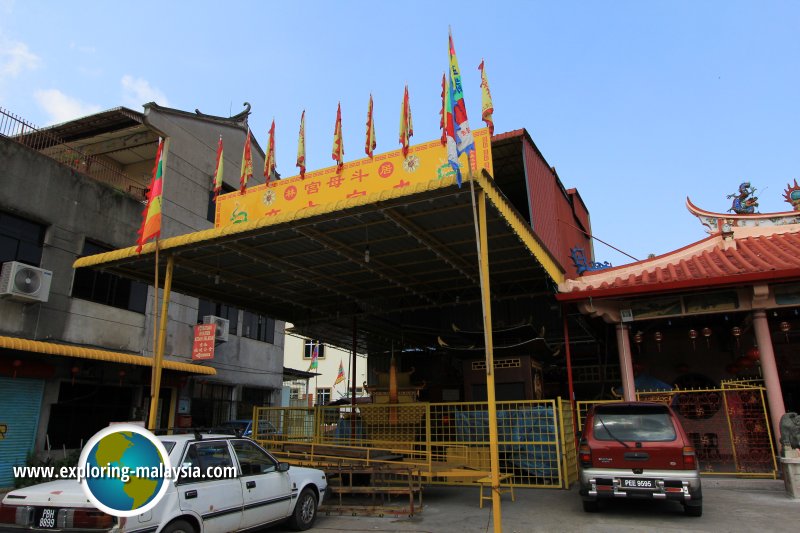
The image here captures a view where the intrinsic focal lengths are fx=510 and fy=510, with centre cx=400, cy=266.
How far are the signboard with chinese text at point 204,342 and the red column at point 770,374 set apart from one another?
15.9m

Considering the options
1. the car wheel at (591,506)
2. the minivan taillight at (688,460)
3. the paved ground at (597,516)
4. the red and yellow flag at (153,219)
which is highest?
the red and yellow flag at (153,219)

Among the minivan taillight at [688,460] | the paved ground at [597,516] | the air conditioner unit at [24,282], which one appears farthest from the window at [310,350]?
the minivan taillight at [688,460]

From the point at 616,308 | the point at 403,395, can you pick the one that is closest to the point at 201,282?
the point at 403,395

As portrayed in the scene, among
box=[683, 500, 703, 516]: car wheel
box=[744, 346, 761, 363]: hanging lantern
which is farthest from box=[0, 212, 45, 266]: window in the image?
box=[744, 346, 761, 363]: hanging lantern

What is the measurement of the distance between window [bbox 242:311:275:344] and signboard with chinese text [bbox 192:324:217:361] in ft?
10.1

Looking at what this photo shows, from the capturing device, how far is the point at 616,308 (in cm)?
1174

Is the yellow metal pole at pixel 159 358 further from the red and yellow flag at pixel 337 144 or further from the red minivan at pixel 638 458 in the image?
the red minivan at pixel 638 458

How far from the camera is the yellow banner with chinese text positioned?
1316 cm

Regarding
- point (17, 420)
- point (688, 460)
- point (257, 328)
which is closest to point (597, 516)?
point (688, 460)

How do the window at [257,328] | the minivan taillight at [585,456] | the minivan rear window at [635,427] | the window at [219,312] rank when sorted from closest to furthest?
the minivan rear window at [635,427] → the minivan taillight at [585,456] → the window at [219,312] → the window at [257,328]

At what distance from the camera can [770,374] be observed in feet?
33.7

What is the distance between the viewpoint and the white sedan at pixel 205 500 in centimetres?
511

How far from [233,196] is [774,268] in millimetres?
14780

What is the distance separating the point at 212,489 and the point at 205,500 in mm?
166
